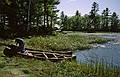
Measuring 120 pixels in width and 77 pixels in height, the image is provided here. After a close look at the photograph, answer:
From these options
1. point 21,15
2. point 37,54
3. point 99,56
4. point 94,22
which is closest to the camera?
point 37,54

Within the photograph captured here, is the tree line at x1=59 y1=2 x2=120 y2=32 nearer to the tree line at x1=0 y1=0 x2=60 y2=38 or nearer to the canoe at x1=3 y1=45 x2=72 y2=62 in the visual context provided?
the tree line at x1=0 y1=0 x2=60 y2=38

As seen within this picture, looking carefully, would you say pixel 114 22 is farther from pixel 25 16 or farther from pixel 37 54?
pixel 37 54

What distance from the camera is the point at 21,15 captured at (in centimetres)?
5447

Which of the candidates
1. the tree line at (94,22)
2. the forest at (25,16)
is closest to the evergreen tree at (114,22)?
the tree line at (94,22)

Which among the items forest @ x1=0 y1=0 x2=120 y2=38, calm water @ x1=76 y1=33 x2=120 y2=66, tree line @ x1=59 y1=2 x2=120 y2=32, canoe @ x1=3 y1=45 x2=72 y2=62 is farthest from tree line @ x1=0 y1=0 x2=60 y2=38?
tree line @ x1=59 y1=2 x2=120 y2=32

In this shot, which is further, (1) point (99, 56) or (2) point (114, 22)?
(2) point (114, 22)

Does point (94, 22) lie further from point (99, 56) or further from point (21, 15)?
point (99, 56)

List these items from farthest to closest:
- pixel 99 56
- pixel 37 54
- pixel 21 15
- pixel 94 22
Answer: pixel 94 22, pixel 21 15, pixel 99 56, pixel 37 54

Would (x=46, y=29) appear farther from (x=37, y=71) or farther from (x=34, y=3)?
(x=37, y=71)

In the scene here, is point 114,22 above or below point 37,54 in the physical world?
below

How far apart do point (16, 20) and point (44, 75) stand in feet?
119

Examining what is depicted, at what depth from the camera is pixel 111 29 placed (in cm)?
12781

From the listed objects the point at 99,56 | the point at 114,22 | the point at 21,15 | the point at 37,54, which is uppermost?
the point at 21,15

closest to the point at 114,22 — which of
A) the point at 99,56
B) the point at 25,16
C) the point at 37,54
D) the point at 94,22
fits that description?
the point at 94,22
